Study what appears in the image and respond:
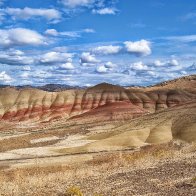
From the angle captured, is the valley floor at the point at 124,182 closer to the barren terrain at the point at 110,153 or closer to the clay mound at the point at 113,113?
the barren terrain at the point at 110,153

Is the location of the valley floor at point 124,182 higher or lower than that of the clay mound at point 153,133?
higher

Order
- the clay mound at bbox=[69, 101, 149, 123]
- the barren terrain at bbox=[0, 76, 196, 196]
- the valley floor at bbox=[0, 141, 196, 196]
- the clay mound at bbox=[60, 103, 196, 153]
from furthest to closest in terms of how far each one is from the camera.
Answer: the clay mound at bbox=[69, 101, 149, 123] < the clay mound at bbox=[60, 103, 196, 153] < the barren terrain at bbox=[0, 76, 196, 196] < the valley floor at bbox=[0, 141, 196, 196]

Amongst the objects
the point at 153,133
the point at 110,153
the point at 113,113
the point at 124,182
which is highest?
the point at 124,182

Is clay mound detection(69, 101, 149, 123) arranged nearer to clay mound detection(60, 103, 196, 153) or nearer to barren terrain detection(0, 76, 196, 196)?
barren terrain detection(0, 76, 196, 196)

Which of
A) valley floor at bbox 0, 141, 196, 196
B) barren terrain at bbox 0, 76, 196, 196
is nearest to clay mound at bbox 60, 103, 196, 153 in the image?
barren terrain at bbox 0, 76, 196, 196

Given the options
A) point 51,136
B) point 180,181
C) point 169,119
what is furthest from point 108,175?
point 51,136

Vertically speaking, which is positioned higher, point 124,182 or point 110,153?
point 124,182

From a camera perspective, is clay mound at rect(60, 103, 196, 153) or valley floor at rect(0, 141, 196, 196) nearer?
valley floor at rect(0, 141, 196, 196)

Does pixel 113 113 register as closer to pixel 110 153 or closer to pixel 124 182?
pixel 110 153

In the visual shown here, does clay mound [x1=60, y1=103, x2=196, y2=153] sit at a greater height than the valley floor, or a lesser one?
lesser

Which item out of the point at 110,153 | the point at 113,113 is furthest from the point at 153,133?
the point at 113,113

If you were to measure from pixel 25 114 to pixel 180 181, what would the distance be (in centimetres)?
18062

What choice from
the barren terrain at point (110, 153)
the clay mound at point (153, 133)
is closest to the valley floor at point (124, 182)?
the barren terrain at point (110, 153)

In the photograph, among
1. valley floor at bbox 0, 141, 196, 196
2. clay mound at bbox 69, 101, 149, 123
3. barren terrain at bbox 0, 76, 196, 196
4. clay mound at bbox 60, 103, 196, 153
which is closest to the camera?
valley floor at bbox 0, 141, 196, 196
